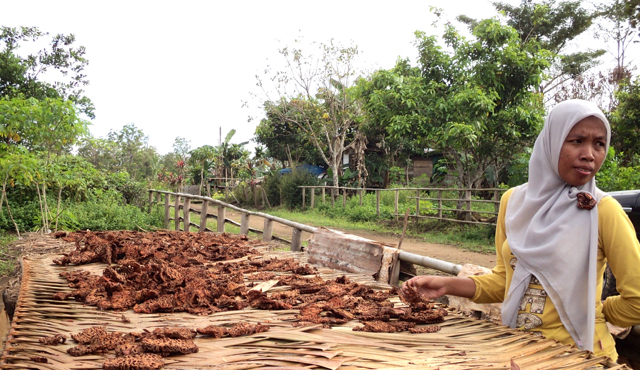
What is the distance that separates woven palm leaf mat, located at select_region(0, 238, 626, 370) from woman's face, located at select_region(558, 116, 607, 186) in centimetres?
51

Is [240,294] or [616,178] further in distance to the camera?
[616,178]

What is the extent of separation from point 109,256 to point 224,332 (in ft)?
6.90

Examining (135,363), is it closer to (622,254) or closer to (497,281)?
(497,281)

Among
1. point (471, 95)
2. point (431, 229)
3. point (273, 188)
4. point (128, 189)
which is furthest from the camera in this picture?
point (273, 188)

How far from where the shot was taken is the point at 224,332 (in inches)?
65.3

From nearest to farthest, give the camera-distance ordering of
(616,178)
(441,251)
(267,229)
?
(267,229), (616,178), (441,251)

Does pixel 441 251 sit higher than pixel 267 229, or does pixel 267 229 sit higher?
pixel 267 229

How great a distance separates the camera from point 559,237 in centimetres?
139

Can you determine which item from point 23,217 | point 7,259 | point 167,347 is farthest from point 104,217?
point 167,347

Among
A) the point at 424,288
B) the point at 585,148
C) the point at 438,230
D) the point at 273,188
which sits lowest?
the point at 438,230

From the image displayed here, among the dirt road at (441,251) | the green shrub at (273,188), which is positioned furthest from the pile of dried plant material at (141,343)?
the green shrub at (273,188)

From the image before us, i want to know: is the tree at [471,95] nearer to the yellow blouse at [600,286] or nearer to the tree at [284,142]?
the yellow blouse at [600,286]

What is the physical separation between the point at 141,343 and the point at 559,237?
1314 millimetres

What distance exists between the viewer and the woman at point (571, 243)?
52.6 inches
